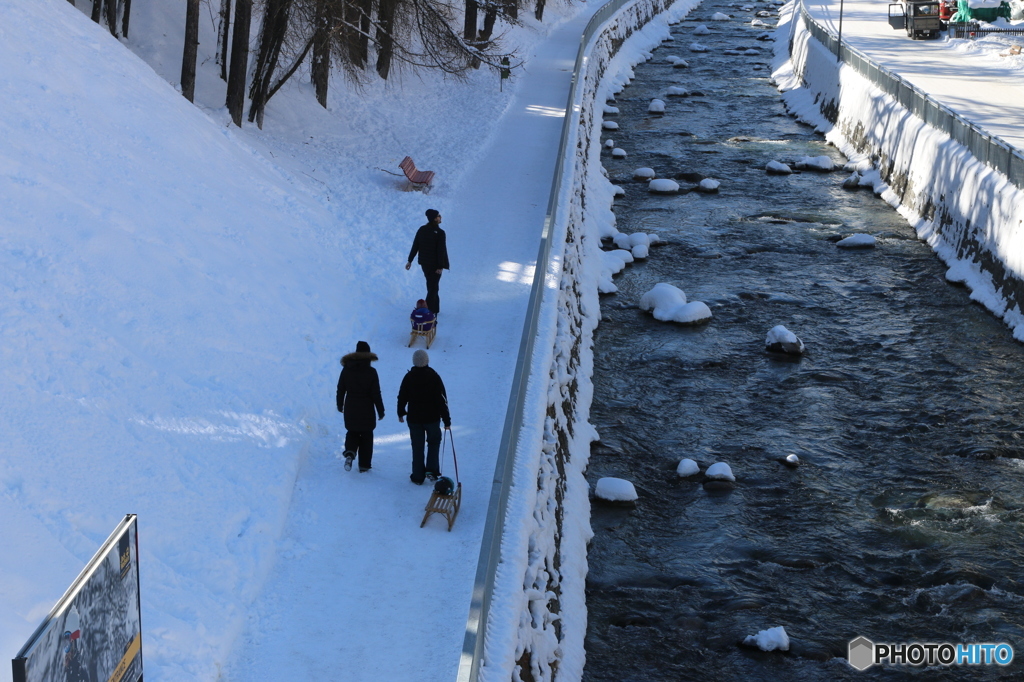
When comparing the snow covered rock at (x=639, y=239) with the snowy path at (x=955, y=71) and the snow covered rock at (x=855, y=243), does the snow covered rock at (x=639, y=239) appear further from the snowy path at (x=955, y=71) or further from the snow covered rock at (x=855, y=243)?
the snowy path at (x=955, y=71)

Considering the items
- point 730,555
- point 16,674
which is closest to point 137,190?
point 730,555

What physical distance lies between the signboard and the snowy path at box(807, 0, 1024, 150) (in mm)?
22498

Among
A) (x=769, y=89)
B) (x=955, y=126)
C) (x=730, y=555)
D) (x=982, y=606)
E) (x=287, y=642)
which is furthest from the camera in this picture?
(x=769, y=89)

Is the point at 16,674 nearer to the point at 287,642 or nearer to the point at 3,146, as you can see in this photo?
the point at 287,642

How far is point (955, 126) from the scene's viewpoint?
2347 cm

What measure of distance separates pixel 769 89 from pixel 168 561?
117ft

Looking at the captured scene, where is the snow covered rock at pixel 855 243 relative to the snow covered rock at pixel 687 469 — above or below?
above

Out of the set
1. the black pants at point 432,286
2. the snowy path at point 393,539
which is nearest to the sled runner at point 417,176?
the snowy path at point 393,539

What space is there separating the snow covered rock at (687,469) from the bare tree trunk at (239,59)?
39.5ft

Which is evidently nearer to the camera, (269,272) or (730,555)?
(730,555)

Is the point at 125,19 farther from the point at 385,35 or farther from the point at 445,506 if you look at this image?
the point at 445,506

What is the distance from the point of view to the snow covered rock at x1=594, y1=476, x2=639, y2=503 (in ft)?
44.7

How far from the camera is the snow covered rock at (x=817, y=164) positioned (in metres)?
29.2

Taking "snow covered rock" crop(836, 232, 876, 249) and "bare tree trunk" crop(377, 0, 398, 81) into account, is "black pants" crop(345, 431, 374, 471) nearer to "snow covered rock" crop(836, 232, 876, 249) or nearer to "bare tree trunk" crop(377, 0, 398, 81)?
"bare tree trunk" crop(377, 0, 398, 81)
